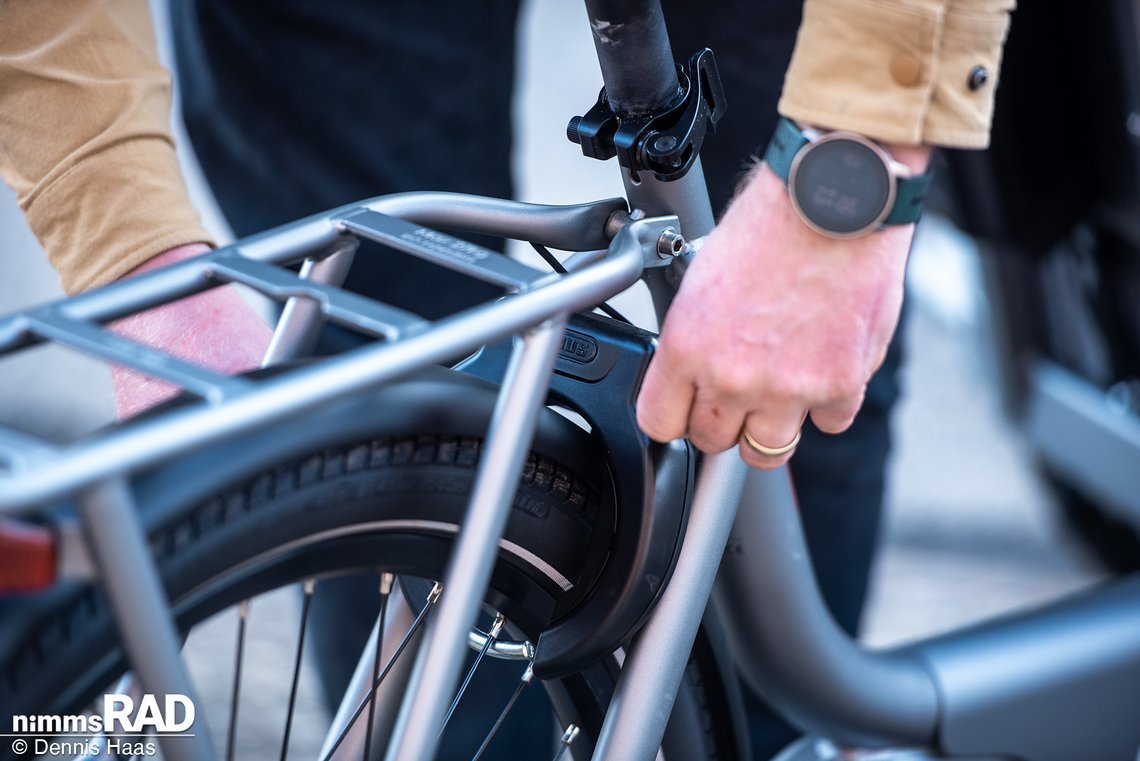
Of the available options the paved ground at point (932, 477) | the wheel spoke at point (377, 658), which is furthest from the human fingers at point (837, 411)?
the paved ground at point (932, 477)

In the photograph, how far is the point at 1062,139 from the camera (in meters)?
1.50

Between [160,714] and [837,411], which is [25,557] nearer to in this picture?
[160,714]

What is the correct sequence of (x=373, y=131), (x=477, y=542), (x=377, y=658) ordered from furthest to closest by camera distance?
(x=373, y=131), (x=377, y=658), (x=477, y=542)

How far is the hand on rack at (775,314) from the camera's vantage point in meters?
0.61

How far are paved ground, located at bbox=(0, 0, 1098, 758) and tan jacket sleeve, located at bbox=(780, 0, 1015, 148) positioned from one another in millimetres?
1091

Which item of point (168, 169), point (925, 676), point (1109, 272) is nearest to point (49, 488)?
point (168, 169)

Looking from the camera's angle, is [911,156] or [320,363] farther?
[911,156]

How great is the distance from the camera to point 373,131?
1149mm

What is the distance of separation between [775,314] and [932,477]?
4.73 feet

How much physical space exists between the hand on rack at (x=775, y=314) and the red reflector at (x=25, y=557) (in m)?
0.31

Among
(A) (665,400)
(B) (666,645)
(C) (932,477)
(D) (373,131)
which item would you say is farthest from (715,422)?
(C) (932,477)

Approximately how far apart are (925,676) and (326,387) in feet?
2.32

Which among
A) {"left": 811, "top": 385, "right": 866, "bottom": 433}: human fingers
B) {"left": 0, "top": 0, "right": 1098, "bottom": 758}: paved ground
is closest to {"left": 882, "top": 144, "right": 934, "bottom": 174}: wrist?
{"left": 811, "top": 385, "right": 866, "bottom": 433}: human fingers

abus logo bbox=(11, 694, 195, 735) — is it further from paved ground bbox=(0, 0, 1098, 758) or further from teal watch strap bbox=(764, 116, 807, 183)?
paved ground bbox=(0, 0, 1098, 758)
